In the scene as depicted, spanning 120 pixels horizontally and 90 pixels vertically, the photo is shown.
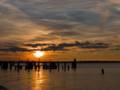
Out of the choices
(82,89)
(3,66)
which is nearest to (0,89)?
(82,89)

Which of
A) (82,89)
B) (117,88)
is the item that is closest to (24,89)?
(82,89)

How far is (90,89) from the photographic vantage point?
41.1 metres

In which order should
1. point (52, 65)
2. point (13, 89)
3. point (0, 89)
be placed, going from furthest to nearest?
1. point (52, 65)
2. point (13, 89)
3. point (0, 89)

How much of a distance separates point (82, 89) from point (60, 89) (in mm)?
3431

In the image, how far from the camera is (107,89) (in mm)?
41656

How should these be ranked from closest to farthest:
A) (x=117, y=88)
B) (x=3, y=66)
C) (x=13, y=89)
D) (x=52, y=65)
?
(x=13, y=89)
(x=117, y=88)
(x=3, y=66)
(x=52, y=65)

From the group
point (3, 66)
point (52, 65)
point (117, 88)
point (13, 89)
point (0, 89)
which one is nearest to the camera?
point (0, 89)

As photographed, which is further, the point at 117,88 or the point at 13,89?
the point at 117,88

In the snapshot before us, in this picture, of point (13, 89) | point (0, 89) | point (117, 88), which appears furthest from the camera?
point (117, 88)

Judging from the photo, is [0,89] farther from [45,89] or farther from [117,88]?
[117,88]

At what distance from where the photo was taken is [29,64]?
109 metres

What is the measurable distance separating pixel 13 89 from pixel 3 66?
67.8 meters

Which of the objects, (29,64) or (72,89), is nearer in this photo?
(72,89)

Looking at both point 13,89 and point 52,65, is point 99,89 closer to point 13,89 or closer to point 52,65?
point 13,89
